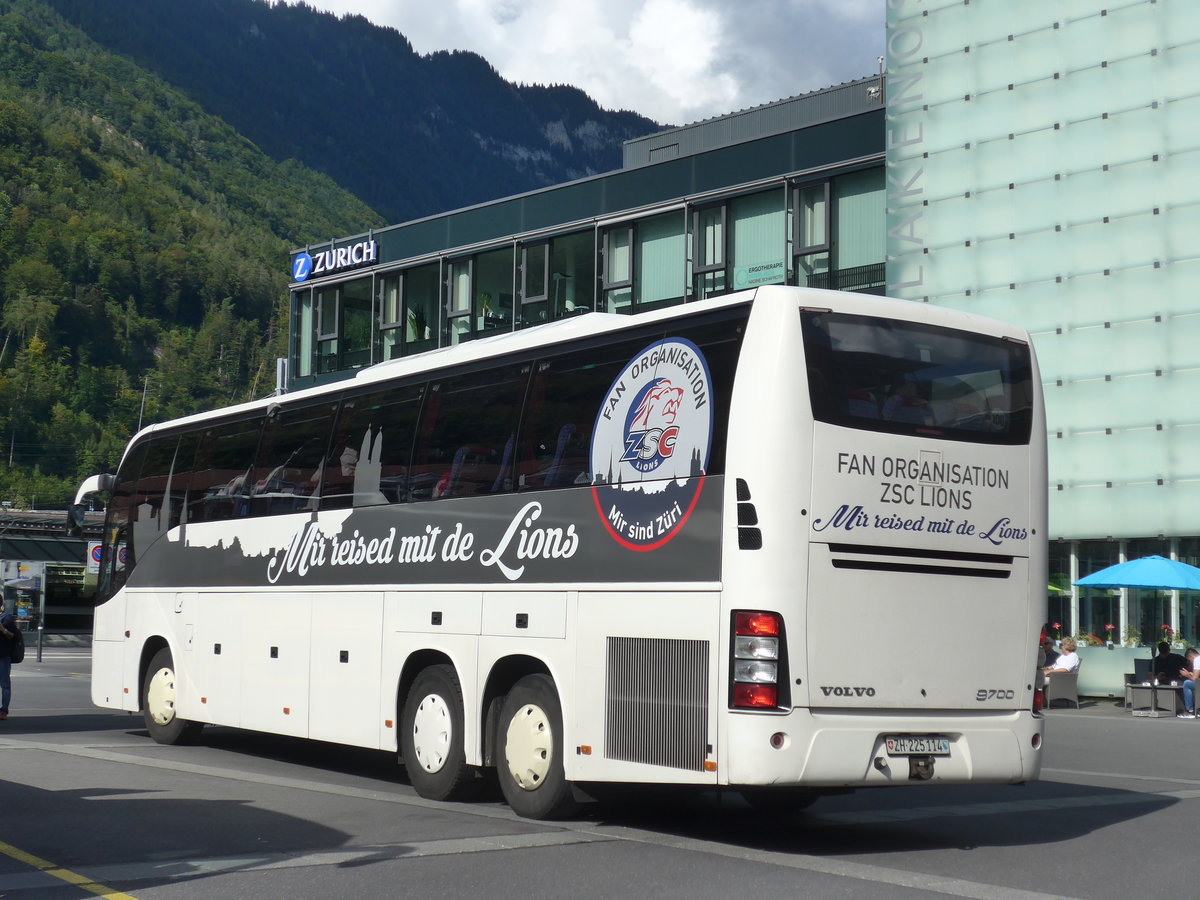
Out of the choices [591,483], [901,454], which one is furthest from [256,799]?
[901,454]

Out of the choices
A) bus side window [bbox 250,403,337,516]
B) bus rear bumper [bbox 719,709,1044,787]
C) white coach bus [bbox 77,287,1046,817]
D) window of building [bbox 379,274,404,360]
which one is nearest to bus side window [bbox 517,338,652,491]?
white coach bus [bbox 77,287,1046,817]

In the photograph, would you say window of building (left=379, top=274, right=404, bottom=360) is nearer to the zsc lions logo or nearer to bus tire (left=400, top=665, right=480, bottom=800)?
bus tire (left=400, top=665, right=480, bottom=800)

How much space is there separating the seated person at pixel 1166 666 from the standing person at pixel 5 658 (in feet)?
58.5

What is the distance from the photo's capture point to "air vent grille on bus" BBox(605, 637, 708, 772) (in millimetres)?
9375

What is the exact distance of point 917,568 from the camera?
32.0ft

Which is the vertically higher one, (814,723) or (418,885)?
(814,723)

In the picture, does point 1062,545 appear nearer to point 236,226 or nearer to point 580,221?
point 580,221

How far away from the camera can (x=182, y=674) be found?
16125 millimetres

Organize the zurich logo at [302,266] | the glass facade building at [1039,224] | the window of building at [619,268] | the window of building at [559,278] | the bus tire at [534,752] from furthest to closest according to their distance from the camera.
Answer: the zurich logo at [302,266]
the window of building at [559,278]
the window of building at [619,268]
the glass facade building at [1039,224]
the bus tire at [534,752]

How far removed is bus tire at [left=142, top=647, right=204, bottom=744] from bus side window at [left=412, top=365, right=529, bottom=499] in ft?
17.8

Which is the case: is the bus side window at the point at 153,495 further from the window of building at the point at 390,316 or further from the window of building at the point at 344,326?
the window of building at the point at 344,326

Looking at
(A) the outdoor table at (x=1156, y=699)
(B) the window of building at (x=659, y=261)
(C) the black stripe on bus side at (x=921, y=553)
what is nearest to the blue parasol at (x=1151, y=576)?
(A) the outdoor table at (x=1156, y=699)

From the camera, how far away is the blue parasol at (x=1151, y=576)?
82.8 feet

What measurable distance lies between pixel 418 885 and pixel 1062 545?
24.2 m
